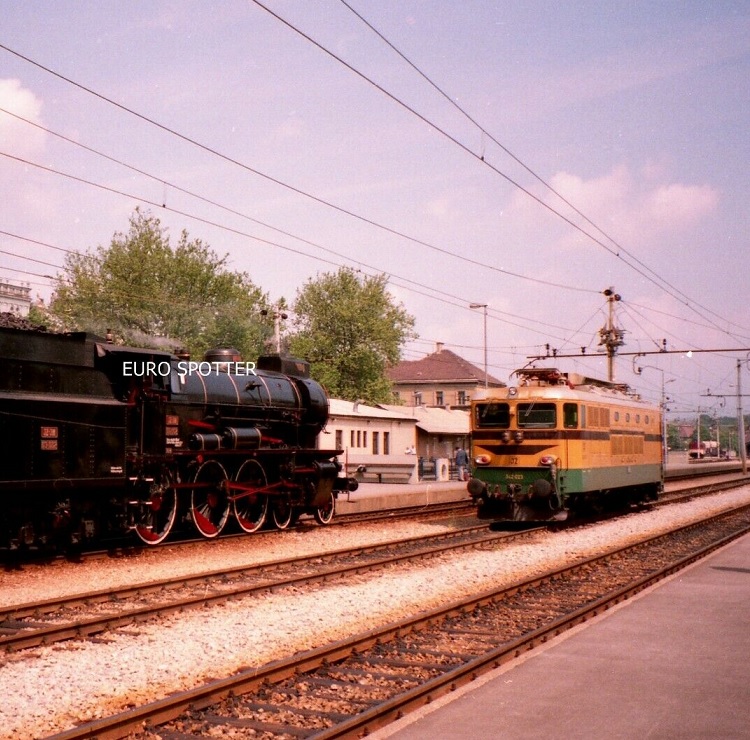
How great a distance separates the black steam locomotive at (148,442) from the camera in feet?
41.5

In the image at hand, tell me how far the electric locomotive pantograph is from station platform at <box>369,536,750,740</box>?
9.72 m

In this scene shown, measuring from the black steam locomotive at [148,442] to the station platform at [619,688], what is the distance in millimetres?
7828

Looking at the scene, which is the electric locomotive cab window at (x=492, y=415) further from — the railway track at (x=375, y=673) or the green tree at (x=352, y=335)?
the green tree at (x=352, y=335)

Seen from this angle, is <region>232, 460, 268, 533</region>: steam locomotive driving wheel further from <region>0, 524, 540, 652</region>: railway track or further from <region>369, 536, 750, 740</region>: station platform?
<region>369, 536, 750, 740</region>: station platform

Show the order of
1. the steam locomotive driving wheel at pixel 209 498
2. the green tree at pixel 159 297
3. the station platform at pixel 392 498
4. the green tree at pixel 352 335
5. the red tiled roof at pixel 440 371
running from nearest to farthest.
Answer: the steam locomotive driving wheel at pixel 209 498, the station platform at pixel 392 498, the green tree at pixel 159 297, the green tree at pixel 352 335, the red tiled roof at pixel 440 371

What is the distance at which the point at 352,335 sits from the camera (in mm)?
71188

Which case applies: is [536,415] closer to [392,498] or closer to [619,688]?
[392,498]

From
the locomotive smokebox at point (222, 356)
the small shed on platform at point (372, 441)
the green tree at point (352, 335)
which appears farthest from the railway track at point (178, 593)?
the green tree at point (352, 335)

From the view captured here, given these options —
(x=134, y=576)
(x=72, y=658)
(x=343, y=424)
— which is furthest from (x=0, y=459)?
(x=343, y=424)

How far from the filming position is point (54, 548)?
49.1 feet

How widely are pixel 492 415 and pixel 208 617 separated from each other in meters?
11.8

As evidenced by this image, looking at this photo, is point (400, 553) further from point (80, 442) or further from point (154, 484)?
point (80, 442)

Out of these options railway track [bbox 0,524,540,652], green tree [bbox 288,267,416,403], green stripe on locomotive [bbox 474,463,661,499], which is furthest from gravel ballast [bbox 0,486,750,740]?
green tree [bbox 288,267,416,403]

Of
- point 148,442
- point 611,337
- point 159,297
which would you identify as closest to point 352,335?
point 159,297
